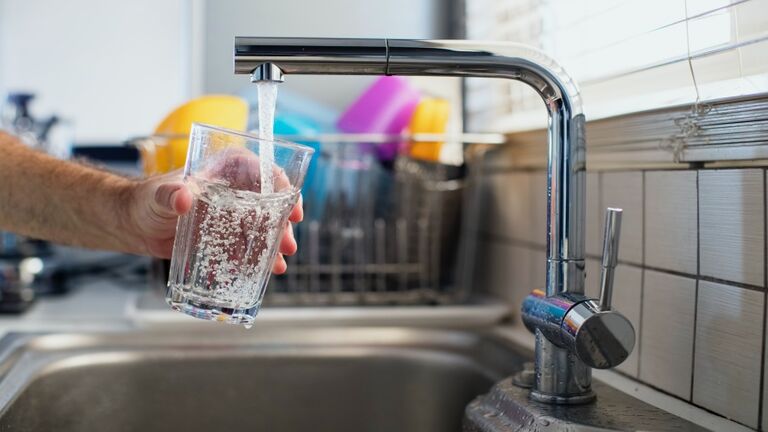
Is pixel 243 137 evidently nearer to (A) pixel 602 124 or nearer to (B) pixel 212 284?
(B) pixel 212 284

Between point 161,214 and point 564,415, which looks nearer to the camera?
point 564,415

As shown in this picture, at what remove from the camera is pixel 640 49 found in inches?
35.3

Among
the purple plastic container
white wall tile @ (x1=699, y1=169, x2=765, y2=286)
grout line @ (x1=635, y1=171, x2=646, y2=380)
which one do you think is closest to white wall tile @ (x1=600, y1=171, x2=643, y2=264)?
grout line @ (x1=635, y1=171, x2=646, y2=380)

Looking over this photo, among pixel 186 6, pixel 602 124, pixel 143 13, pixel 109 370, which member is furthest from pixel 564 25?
pixel 143 13

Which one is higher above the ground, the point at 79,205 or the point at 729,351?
the point at 79,205

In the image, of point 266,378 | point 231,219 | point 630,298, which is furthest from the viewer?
point 266,378

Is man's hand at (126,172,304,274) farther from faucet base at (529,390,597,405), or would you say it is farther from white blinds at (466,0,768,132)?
white blinds at (466,0,768,132)

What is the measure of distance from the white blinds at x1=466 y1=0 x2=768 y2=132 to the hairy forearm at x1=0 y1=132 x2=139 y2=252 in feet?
1.86

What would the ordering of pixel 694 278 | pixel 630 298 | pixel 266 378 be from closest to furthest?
pixel 694 278 < pixel 630 298 < pixel 266 378

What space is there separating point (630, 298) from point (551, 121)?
0.84ft

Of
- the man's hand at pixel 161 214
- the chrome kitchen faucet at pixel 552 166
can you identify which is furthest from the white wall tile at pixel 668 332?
the man's hand at pixel 161 214

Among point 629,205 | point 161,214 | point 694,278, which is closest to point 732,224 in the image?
point 694,278

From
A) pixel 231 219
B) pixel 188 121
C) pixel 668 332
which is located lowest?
pixel 668 332

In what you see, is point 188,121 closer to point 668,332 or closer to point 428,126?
point 428,126
